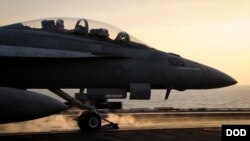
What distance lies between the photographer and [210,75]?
17.9 metres

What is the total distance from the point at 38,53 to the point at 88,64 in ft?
6.90

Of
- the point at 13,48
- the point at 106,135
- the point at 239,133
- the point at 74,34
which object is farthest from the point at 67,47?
the point at 239,133

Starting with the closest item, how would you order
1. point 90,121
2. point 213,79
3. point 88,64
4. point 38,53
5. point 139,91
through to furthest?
1. point 38,53
2. point 88,64
3. point 90,121
4. point 139,91
5. point 213,79

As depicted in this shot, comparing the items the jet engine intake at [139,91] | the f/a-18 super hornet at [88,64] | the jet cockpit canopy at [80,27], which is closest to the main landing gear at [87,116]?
the f/a-18 super hornet at [88,64]

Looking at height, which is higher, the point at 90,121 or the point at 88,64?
the point at 88,64

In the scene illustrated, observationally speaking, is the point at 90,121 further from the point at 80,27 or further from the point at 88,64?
the point at 80,27

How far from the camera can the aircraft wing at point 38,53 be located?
14.4m

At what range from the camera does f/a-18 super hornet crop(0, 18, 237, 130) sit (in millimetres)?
15062

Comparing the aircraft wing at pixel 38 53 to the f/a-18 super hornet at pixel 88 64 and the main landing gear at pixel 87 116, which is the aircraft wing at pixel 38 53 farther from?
the main landing gear at pixel 87 116

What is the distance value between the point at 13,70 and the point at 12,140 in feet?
9.10

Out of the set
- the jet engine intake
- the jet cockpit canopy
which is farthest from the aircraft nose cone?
the jet cockpit canopy

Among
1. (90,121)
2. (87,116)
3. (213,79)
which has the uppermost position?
(213,79)

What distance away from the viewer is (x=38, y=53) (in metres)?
15.0

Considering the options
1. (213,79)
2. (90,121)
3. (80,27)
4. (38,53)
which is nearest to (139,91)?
(90,121)
